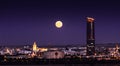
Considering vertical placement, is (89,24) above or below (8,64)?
above

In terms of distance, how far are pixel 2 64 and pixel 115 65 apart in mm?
4581

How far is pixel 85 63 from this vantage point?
14164mm

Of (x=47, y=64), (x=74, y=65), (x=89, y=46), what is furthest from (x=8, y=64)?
(x=89, y=46)

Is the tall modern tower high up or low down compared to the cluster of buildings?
up

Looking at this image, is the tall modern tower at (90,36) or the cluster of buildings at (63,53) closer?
the cluster of buildings at (63,53)

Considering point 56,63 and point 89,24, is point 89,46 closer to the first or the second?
point 89,24

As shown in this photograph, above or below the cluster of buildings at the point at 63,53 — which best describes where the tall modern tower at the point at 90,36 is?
above

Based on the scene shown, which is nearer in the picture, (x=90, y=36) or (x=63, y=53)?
(x=63, y=53)

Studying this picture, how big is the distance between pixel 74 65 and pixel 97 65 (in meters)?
0.93

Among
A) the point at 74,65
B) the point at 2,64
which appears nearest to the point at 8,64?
the point at 2,64

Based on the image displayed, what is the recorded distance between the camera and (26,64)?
13969 mm

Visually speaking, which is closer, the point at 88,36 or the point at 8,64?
the point at 8,64

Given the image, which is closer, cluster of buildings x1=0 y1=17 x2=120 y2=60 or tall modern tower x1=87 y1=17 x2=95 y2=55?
cluster of buildings x1=0 y1=17 x2=120 y2=60

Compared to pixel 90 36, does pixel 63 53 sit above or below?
below
